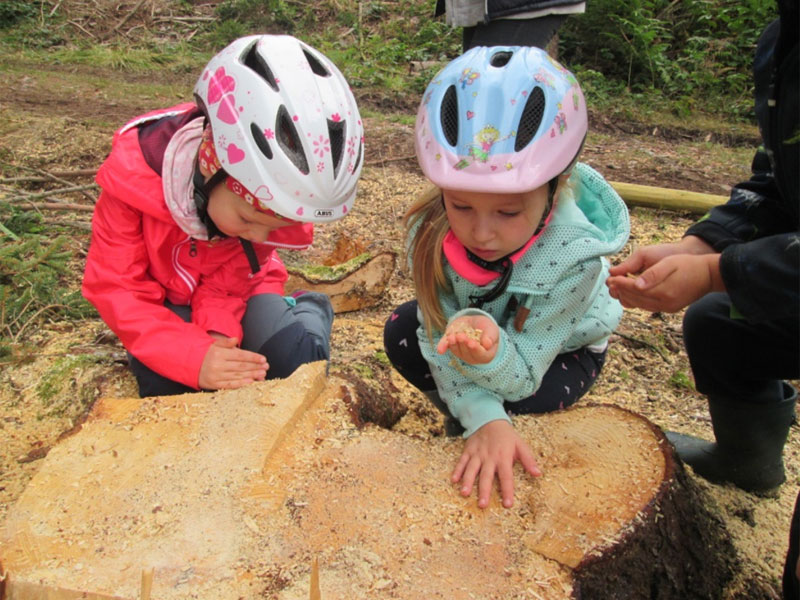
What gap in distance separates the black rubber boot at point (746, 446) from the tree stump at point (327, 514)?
0.39 m

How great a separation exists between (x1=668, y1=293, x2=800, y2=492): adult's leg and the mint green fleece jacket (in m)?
0.39

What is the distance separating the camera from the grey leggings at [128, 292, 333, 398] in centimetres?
278

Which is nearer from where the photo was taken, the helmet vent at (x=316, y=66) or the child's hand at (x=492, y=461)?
the child's hand at (x=492, y=461)

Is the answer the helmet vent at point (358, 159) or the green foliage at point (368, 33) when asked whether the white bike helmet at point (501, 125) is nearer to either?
the helmet vent at point (358, 159)

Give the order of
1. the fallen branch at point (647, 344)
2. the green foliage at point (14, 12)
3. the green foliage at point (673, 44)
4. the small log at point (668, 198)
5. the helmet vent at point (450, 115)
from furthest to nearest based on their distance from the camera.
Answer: the green foliage at point (14, 12) < the green foliage at point (673, 44) < the small log at point (668, 198) < the fallen branch at point (647, 344) < the helmet vent at point (450, 115)

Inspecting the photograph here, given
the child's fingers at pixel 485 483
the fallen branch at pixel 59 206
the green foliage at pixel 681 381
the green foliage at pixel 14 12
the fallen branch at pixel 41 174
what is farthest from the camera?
the green foliage at pixel 14 12

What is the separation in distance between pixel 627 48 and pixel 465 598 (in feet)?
24.7

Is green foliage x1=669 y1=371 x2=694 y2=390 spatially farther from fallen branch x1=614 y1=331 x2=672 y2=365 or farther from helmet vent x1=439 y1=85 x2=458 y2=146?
helmet vent x1=439 y1=85 x2=458 y2=146

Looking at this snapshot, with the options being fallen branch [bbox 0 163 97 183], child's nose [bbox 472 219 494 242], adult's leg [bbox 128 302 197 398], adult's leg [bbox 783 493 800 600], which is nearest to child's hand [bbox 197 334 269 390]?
adult's leg [bbox 128 302 197 398]

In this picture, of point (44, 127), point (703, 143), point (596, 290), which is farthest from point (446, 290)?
point (703, 143)

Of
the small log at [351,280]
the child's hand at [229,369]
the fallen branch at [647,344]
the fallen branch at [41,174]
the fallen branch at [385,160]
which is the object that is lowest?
the fallen branch at [647,344]

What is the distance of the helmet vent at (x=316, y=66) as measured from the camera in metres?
2.34

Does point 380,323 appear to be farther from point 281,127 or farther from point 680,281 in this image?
point 680,281

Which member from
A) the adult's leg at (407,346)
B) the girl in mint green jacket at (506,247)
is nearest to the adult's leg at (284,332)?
the adult's leg at (407,346)
